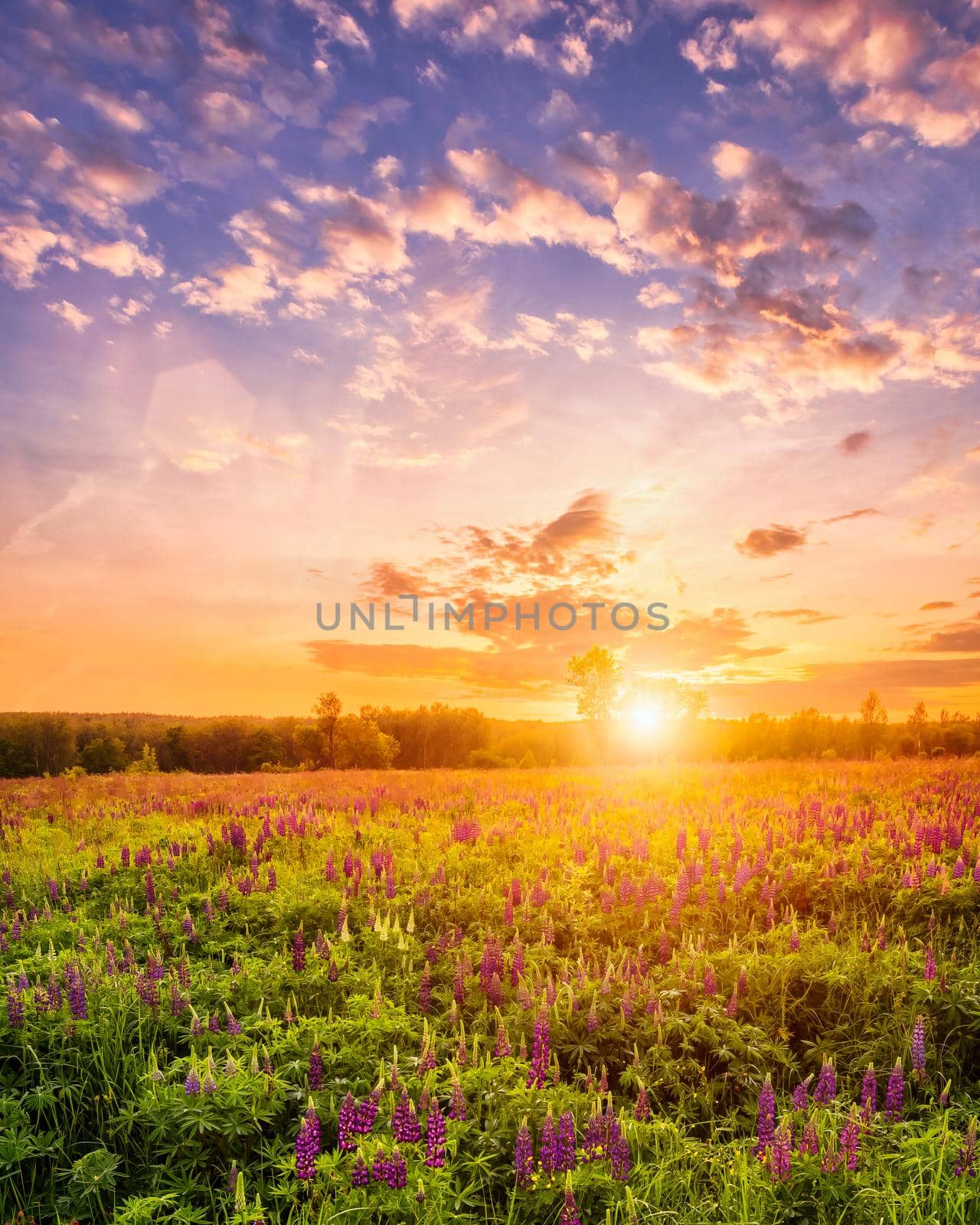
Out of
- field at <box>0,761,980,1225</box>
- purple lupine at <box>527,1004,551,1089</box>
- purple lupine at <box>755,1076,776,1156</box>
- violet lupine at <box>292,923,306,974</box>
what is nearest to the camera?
field at <box>0,761,980,1225</box>

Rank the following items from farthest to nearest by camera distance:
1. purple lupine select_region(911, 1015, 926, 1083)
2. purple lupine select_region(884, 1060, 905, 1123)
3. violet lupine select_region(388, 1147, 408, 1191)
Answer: purple lupine select_region(911, 1015, 926, 1083) < purple lupine select_region(884, 1060, 905, 1123) < violet lupine select_region(388, 1147, 408, 1191)

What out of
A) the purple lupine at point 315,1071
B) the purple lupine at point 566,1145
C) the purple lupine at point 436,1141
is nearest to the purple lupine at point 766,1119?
the purple lupine at point 566,1145

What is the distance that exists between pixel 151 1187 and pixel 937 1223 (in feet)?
13.1

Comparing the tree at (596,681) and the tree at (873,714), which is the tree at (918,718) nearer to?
the tree at (873,714)

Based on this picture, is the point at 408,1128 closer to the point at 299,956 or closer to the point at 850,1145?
the point at 850,1145

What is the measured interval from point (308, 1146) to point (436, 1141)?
0.61 m

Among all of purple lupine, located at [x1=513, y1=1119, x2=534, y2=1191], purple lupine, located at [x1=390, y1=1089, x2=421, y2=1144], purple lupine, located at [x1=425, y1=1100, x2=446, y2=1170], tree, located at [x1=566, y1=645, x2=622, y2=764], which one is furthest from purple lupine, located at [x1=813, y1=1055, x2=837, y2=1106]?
tree, located at [x1=566, y1=645, x2=622, y2=764]

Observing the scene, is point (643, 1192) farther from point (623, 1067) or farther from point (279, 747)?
point (279, 747)

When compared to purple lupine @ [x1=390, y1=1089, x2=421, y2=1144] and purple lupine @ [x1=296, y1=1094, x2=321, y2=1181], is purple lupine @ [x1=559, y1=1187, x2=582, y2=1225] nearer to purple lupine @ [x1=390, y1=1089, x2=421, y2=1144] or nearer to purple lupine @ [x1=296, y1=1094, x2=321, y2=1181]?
purple lupine @ [x1=390, y1=1089, x2=421, y2=1144]

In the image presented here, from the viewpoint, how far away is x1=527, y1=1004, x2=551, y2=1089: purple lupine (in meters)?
4.44

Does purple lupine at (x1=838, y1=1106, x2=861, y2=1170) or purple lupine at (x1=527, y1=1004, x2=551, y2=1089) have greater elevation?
purple lupine at (x1=527, y1=1004, x2=551, y2=1089)

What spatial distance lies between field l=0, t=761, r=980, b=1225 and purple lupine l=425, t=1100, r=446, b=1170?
0.02 metres

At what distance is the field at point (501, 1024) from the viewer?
3.72m

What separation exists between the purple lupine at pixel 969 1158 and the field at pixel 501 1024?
0.02m
